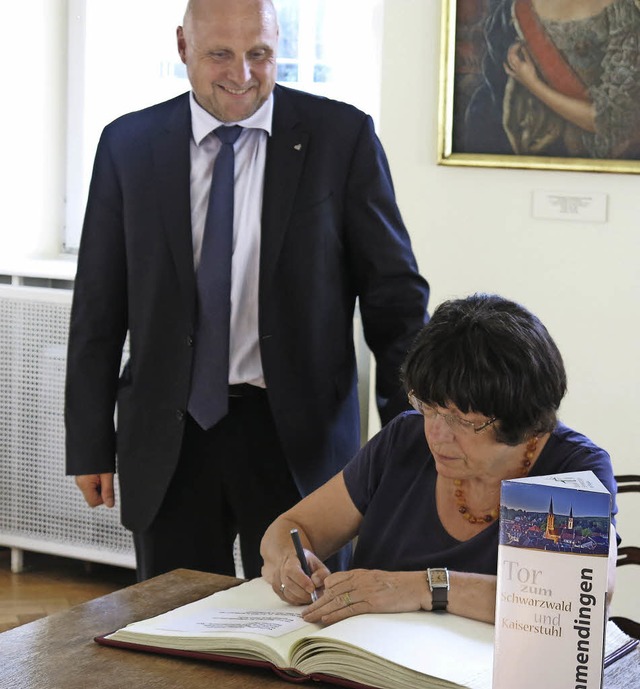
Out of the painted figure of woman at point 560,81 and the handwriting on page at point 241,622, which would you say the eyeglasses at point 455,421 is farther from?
the painted figure of woman at point 560,81

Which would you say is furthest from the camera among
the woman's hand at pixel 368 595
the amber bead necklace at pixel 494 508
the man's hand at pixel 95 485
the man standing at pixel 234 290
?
the man's hand at pixel 95 485

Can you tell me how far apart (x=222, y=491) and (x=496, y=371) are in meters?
0.87

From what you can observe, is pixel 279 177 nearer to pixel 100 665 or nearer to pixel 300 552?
pixel 300 552

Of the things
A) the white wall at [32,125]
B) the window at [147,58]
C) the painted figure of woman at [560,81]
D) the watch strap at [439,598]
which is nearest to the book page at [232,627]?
the watch strap at [439,598]

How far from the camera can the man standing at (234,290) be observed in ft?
8.17

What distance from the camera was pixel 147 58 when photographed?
4.82 meters

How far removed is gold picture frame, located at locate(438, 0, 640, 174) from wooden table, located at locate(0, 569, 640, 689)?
2172 millimetres

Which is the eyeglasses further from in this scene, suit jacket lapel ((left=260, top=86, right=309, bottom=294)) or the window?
the window

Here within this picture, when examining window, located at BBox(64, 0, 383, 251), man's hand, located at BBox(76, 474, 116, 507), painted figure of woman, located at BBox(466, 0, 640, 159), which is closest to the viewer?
man's hand, located at BBox(76, 474, 116, 507)

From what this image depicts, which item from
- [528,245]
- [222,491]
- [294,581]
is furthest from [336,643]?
[528,245]

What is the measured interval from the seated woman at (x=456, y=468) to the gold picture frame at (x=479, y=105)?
174cm

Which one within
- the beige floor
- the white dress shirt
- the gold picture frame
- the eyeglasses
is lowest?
the beige floor

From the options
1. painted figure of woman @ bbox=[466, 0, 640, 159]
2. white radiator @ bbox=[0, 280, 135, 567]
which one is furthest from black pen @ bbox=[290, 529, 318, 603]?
white radiator @ bbox=[0, 280, 135, 567]

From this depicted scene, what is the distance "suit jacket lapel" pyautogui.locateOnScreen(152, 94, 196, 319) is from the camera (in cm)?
251
